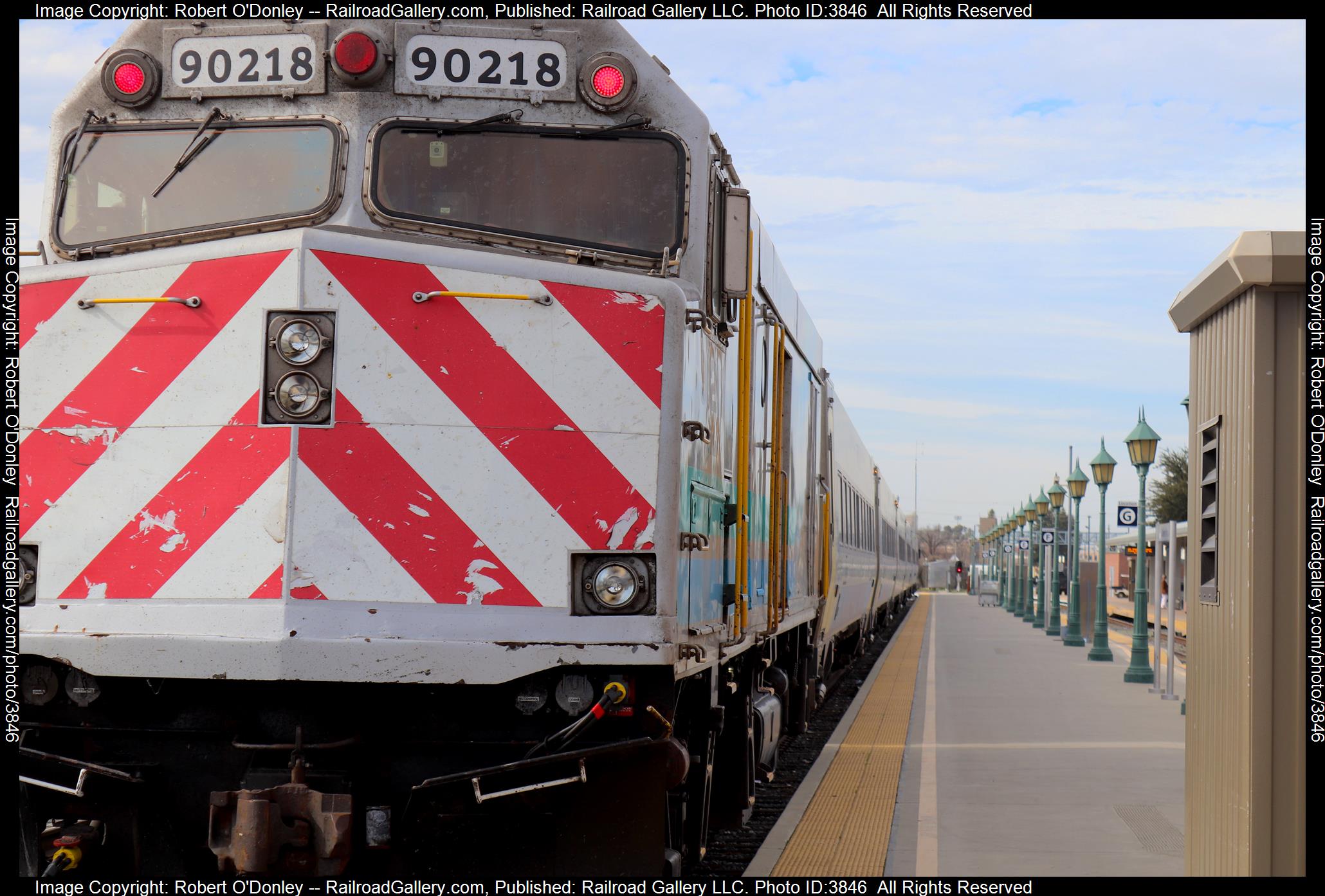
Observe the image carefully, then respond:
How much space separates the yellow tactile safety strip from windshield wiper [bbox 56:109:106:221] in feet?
14.6

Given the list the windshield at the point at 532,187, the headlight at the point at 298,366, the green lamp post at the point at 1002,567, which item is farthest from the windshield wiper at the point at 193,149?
the green lamp post at the point at 1002,567

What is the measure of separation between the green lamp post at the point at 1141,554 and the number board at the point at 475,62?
15087 millimetres

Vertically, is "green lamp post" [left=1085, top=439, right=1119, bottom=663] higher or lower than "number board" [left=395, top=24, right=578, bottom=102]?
lower

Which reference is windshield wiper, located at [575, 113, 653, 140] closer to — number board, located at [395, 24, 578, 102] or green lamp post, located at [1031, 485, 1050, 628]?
number board, located at [395, 24, 578, 102]

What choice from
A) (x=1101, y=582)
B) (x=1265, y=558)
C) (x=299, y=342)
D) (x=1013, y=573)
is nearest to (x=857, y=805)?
(x=1265, y=558)

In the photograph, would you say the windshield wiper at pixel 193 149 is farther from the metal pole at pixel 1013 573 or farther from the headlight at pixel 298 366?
the metal pole at pixel 1013 573

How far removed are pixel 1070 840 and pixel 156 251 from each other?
5.66 metres

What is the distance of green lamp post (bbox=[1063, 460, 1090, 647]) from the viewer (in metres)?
25.9

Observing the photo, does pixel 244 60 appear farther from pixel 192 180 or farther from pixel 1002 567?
pixel 1002 567

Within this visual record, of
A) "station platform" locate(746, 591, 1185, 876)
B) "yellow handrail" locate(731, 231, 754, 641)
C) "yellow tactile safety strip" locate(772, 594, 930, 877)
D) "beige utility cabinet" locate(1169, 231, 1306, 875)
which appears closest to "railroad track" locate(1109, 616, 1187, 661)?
"station platform" locate(746, 591, 1185, 876)

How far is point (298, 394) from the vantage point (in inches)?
193

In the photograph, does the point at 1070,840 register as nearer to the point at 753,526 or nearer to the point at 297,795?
the point at 753,526
